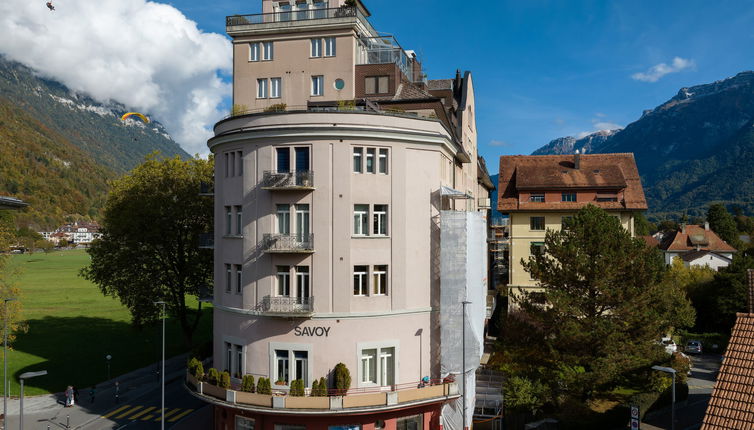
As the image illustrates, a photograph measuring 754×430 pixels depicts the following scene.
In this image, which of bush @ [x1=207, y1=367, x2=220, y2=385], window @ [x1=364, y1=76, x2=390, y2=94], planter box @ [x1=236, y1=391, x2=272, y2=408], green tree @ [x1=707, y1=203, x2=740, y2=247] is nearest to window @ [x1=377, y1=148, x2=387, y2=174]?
window @ [x1=364, y1=76, x2=390, y2=94]

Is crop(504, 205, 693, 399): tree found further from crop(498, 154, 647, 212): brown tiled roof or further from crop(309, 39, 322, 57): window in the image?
crop(309, 39, 322, 57): window

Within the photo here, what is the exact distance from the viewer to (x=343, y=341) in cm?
2928

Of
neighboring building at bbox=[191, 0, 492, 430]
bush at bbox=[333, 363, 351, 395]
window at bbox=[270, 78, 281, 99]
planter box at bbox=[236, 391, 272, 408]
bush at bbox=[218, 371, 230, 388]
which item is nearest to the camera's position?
planter box at bbox=[236, 391, 272, 408]

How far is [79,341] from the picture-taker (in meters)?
66.0

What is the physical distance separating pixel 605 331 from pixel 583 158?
29903 millimetres

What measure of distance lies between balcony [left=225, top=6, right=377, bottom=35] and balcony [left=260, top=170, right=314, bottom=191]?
15.4 metres

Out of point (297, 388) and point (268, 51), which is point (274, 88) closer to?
point (268, 51)

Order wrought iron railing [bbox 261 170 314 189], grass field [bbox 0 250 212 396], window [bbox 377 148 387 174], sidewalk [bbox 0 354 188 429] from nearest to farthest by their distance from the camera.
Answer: wrought iron railing [bbox 261 170 314 189] → window [bbox 377 148 387 174] → sidewalk [bbox 0 354 188 429] → grass field [bbox 0 250 212 396]

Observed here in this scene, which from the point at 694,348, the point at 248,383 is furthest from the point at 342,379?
the point at 694,348

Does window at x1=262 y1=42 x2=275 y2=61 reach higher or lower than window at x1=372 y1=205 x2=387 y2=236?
higher

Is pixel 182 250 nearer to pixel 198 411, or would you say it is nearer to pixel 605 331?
pixel 198 411

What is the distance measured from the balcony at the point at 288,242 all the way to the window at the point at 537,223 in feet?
109

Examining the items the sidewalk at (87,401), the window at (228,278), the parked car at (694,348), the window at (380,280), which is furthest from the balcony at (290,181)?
the parked car at (694,348)

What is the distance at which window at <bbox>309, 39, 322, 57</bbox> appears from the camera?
136ft
